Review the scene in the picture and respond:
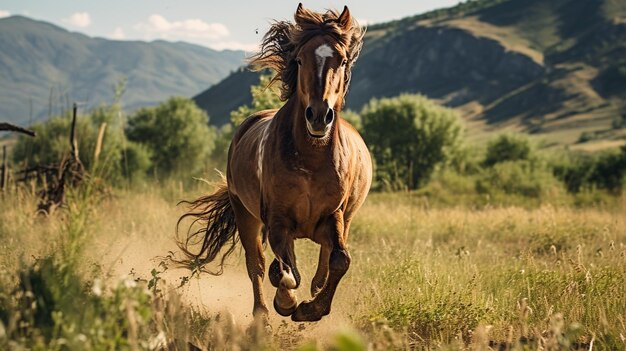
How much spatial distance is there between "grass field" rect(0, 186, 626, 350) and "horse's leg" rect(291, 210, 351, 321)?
0.25 m

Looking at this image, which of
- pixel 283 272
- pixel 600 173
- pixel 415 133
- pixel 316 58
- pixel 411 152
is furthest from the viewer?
pixel 415 133

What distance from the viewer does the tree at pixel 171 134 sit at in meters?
55.7

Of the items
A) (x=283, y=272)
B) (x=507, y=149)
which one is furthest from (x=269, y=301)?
(x=507, y=149)

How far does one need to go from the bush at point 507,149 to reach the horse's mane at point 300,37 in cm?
4672

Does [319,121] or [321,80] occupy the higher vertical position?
[321,80]

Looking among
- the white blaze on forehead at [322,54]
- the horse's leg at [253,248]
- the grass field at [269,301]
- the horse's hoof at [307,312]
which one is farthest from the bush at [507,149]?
the white blaze on forehead at [322,54]

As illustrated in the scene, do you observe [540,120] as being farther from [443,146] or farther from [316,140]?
[316,140]

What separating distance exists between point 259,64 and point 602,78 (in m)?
192

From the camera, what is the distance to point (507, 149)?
176 feet

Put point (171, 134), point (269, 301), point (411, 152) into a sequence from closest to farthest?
1. point (269, 301)
2. point (411, 152)
3. point (171, 134)

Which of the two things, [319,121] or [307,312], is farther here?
[307,312]

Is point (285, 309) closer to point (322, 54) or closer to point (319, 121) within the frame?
point (319, 121)

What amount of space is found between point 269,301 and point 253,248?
1.08m

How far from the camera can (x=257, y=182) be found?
7395 millimetres
